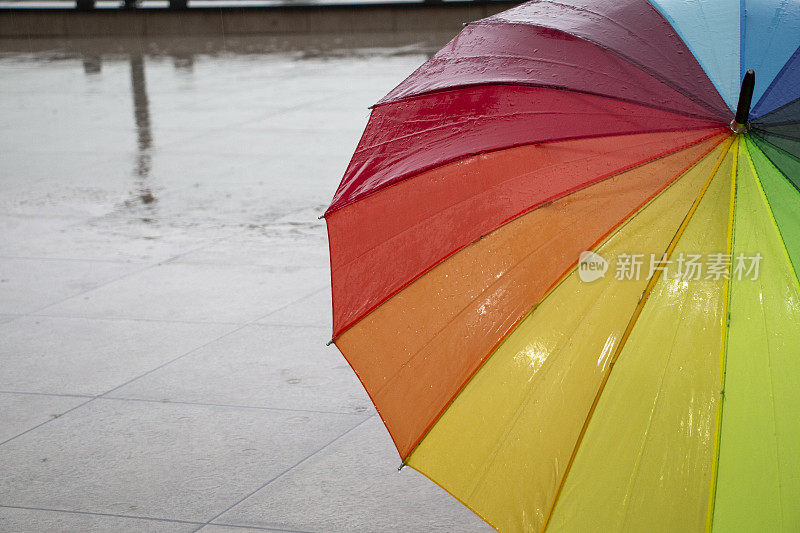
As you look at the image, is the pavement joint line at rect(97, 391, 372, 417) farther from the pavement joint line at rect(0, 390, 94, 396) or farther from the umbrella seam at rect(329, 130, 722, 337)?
the umbrella seam at rect(329, 130, 722, 337)

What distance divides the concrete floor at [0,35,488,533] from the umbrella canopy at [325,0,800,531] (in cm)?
110

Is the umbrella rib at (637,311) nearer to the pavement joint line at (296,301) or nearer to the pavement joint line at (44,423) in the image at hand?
the pavement joint line at (44,423)

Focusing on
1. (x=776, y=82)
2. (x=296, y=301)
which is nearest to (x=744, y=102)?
(x=776, y=82)

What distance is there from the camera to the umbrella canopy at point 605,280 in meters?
2.25

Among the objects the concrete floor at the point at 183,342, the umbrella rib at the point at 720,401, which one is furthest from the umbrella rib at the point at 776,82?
the concrete floor at the point at 183,342

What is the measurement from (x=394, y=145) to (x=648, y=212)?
0.84 metres

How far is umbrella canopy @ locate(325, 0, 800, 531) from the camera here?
2248 mm

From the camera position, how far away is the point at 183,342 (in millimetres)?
5082

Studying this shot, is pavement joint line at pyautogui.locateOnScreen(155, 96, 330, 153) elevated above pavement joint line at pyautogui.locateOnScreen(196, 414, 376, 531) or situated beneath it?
elevated above

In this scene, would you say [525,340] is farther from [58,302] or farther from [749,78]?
[58,302]

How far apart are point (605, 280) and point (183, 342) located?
122 inches

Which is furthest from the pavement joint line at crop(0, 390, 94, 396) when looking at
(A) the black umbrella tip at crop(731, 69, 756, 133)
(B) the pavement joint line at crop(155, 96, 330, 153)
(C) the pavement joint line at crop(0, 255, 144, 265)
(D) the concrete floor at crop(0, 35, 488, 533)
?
(B) the pavement joint line at crop(155, 96, 330, 153)

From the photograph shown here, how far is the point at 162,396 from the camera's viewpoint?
4496mm

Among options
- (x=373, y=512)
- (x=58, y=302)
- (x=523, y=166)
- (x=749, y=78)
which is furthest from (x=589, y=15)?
(x=58, y=302)
